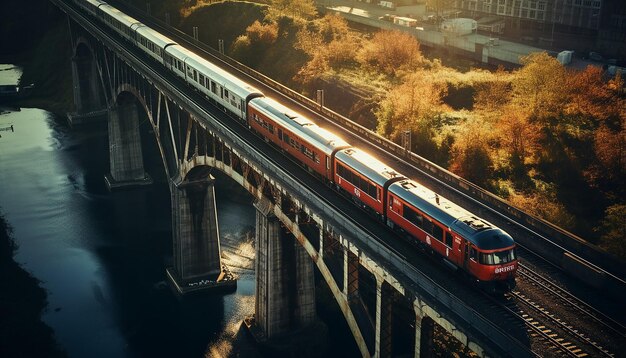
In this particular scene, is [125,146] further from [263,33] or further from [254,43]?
[263,33]

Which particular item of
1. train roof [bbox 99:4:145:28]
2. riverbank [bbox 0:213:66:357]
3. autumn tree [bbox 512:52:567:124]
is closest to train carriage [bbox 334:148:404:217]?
autumn tree [bbox 512:52:567:124]

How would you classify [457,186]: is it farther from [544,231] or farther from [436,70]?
[436,70]

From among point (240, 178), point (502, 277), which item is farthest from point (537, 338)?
point (240, 178)

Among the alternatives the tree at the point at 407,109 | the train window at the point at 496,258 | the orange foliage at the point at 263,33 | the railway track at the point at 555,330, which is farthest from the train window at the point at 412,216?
the orange foliage at the point at 263,33

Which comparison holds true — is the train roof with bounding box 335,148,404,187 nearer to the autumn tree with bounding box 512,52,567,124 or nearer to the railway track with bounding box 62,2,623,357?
the railway track with bounding box 62,2,623,357

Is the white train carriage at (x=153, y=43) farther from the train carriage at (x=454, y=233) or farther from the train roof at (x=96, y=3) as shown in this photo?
the train carriage at (x=454, y=233)

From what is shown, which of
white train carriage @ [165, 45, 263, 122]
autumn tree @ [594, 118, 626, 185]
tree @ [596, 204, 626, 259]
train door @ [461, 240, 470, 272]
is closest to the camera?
train door @ [461, 240, 470, 272]

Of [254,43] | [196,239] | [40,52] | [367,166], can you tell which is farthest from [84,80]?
[367,166]
